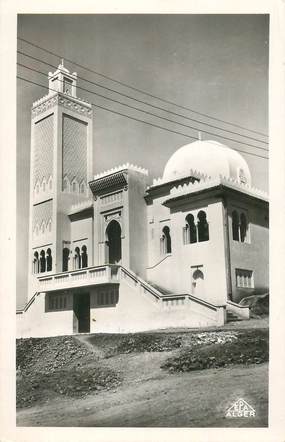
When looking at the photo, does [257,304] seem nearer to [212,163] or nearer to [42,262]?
[212,163]

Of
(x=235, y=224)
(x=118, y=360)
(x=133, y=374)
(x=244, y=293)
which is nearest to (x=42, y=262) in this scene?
(x=235, y=224)

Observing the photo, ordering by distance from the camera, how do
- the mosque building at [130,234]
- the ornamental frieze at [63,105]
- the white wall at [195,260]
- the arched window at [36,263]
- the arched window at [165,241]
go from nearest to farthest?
the mosque building at [130,234] → the white wall at [195,260] → the ornamental frieze at [63,105] → the arched window at [165,241] → the arched window at [36,263]

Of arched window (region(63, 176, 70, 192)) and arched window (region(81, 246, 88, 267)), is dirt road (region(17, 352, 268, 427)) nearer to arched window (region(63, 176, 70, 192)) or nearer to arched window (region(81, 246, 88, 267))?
arched window (region(81, 246, 88, 267))

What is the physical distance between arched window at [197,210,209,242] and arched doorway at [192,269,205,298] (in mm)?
830

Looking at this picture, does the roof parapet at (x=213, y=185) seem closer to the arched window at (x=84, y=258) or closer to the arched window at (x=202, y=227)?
the arched window at (x=202, y=227)

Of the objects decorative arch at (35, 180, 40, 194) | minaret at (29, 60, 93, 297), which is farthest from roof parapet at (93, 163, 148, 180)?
decorative arch at (35, 180, 40, 194)

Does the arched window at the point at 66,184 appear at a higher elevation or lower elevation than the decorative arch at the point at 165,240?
higher

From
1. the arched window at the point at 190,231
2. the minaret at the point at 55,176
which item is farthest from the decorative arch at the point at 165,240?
the minaret at the point at 55,176

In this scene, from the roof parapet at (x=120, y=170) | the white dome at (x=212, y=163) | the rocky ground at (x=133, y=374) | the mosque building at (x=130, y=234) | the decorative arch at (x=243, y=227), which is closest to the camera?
the rocky ground at (x=133, y=374)

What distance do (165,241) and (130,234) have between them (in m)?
0.98

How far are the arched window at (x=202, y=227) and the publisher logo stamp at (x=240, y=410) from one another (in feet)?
18.1

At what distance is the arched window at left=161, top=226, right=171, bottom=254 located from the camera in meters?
14.1

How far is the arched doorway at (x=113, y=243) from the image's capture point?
14.7m
